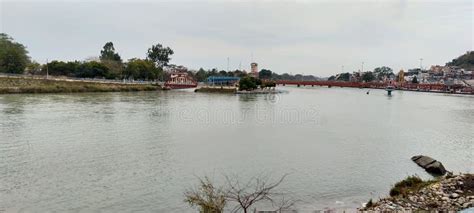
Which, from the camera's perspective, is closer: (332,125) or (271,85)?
(332,125)

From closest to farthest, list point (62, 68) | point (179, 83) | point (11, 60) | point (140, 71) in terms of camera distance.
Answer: point (11, 60) → point (62, 68) → point (140, 71) → point (179, 83)

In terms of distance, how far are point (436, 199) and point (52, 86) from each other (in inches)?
2131

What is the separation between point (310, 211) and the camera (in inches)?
375

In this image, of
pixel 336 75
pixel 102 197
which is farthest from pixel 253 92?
Result: pixel 336 75

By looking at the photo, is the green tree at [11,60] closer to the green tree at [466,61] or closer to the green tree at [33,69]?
the green tree at [33,69]

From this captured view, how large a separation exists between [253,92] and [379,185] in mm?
56213

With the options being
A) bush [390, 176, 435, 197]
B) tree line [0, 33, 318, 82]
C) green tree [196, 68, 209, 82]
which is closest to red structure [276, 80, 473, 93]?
green tree [196, 68, 209, 82]

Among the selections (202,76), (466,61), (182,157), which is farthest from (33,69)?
(466,61)

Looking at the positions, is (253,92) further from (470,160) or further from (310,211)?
(310,211)

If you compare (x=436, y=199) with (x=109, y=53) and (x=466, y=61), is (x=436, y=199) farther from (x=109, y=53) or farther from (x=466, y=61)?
(x=466, y=61)

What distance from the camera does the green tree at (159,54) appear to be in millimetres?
91812

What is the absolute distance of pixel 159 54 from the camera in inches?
3617

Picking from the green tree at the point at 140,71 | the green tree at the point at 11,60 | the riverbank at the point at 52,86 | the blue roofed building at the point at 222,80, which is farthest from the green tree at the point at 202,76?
the green tree at the point at 11,60

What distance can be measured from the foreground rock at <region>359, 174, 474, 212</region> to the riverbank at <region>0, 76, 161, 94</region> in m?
48.9
